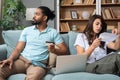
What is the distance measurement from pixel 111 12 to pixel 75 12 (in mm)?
758

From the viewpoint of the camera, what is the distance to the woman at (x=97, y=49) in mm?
2334

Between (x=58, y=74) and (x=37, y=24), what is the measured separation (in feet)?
2.31

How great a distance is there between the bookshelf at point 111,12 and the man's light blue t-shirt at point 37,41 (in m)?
2.58

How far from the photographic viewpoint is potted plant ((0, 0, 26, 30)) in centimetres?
470

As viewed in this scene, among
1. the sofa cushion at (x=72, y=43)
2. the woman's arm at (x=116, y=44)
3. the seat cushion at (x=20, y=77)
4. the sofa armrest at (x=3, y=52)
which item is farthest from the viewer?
the sofa cushion at (x=72, y=43)

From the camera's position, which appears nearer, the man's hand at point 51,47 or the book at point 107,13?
the man's hand at point 51,47

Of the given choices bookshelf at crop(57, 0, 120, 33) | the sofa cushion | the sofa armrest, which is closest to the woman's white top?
the sofa cushion

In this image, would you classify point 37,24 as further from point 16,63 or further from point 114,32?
point 114,32

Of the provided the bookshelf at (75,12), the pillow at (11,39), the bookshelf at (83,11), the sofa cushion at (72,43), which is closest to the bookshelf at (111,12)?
the bookshelf at (83,11)

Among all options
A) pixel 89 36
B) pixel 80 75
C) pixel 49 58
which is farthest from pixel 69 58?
pixel 89 36

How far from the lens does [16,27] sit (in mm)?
4844

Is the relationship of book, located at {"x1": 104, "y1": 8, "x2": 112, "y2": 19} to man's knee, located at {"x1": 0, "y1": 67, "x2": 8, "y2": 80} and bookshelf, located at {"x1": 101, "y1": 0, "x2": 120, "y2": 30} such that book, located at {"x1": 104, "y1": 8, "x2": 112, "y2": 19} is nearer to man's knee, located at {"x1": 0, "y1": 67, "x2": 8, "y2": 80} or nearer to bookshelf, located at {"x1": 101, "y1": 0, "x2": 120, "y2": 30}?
bookshelf, located at {"x1": 101, "y1": 0, "x2": 120, "y2": 30}

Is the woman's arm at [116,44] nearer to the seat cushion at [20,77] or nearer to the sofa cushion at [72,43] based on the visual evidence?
the sofa cushion at [72,43]

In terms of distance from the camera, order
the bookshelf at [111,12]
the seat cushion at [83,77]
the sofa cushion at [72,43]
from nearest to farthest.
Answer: the seat cushion at [83,77] → the sofa cushion at [72,43] → the bookshelf at [111,12]
